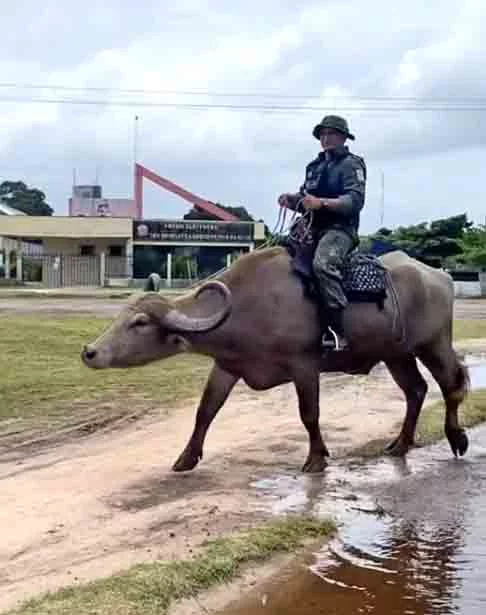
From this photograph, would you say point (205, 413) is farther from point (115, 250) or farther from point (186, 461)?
point (115, 250)

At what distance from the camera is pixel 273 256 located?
9133 mm

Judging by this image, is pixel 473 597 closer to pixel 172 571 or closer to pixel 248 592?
pixel 248 592

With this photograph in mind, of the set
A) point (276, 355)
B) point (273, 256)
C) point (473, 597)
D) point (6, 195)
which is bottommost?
point (473, 597)

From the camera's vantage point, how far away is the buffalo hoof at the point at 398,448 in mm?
9852

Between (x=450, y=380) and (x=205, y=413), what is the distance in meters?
2.43

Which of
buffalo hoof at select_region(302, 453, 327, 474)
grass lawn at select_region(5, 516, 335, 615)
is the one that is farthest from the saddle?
grass lawn at select_region(5, 516, 335, 615)

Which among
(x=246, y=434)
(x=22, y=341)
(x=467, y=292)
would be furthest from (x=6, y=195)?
(x=246, y=434)

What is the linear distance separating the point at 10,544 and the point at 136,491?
1607 millimetres

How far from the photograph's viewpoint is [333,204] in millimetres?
8797

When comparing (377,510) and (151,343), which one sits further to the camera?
(151,343)

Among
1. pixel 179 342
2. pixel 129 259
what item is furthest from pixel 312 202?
pixel 129 259

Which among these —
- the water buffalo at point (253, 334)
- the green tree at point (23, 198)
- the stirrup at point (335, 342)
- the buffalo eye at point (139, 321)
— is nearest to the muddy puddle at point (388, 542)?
the water buffalo at point (253, 334)

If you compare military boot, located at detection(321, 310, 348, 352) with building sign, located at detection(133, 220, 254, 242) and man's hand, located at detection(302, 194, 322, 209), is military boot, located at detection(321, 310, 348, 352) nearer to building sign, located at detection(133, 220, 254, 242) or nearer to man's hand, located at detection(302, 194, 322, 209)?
man's hand, located at detection(302, 194, 322, 209)

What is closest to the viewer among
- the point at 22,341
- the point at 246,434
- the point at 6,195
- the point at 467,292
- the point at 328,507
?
the point at 328,507
